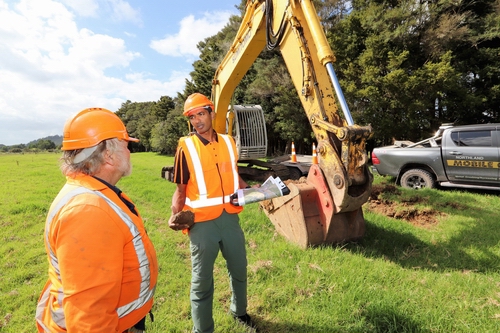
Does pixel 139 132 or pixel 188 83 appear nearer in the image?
pixel 188 83

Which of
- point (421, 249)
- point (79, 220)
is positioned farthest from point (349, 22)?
point (79, 220)

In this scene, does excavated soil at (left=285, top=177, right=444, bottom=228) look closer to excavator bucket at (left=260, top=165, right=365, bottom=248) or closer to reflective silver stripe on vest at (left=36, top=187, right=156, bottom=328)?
excavator bucket at (left=260, top=165, right=365, bottom=248)

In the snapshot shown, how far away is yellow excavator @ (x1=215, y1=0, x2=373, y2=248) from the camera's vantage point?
11.5ft

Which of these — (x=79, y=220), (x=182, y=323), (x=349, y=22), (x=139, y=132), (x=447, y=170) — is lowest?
(x=182, y=323)

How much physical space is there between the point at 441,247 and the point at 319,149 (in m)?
2.47

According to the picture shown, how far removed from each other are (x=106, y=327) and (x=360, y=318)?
2471mm

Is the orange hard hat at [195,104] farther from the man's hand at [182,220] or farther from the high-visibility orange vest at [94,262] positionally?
the high-visibility orange vest at [94,262]

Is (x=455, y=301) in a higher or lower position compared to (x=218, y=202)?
lower

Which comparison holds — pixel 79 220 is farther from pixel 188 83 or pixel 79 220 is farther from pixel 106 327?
pixel 188 83

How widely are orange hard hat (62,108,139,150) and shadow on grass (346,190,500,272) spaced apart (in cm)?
364

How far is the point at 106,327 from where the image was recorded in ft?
3.72

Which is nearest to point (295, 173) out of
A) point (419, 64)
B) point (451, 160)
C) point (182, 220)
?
point (451, 160)

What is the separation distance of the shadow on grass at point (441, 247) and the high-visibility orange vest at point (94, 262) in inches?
133

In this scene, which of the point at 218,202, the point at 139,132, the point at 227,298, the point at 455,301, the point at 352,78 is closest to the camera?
the point at 218,202
